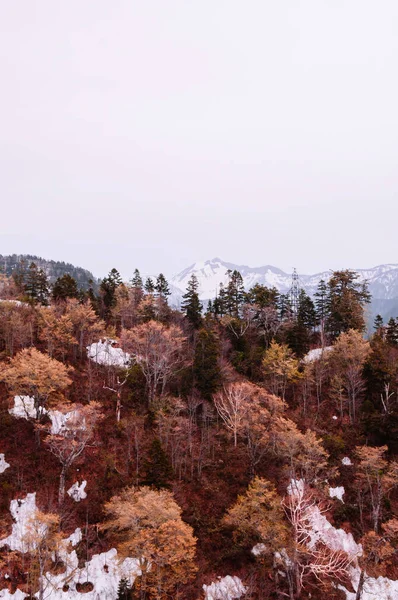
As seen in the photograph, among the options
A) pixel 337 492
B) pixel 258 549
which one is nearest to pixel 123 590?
pixel 258 549

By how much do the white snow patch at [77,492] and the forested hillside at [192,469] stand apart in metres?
Result: 0.12

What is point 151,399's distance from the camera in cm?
3875

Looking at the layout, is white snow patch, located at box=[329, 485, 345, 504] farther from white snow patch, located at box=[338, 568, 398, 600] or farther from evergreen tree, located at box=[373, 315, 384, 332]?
evergreen tree, located at box=[373, 315, 384, 332]

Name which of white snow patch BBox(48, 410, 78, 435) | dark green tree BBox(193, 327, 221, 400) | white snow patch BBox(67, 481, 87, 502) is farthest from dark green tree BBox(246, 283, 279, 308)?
white snow patch BBox(67, 481, 87, 502)

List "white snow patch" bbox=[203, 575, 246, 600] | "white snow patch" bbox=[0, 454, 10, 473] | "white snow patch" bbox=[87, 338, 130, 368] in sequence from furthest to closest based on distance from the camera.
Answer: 1. "white snow patch" bbox=[87, 338, 130, 368]
2. "white snow patch" bbox=[0, 454, 10, 473]
3. "white snow patch" bbox=[203, 575, 246, 600]

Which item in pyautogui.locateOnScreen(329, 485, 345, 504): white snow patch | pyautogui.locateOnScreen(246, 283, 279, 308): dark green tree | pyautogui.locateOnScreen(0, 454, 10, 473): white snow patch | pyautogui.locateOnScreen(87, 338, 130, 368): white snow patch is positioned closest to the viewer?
pyautogui.locateOnScreen(0, 454, 10, 473): white snow patch

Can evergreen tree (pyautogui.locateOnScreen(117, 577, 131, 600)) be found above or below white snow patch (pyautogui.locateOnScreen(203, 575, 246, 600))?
above

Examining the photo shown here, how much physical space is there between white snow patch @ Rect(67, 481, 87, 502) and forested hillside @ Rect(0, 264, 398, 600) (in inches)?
4.7

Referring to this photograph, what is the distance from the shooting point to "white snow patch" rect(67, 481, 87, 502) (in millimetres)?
27714

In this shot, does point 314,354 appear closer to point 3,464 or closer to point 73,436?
point 73,436

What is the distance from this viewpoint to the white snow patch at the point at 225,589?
76.1 ft

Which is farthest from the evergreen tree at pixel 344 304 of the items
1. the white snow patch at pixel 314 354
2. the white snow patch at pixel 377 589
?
the white snow patch at pixel 377 589

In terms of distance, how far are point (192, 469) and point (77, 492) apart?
34.6 feet

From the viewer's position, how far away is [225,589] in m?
23.9
